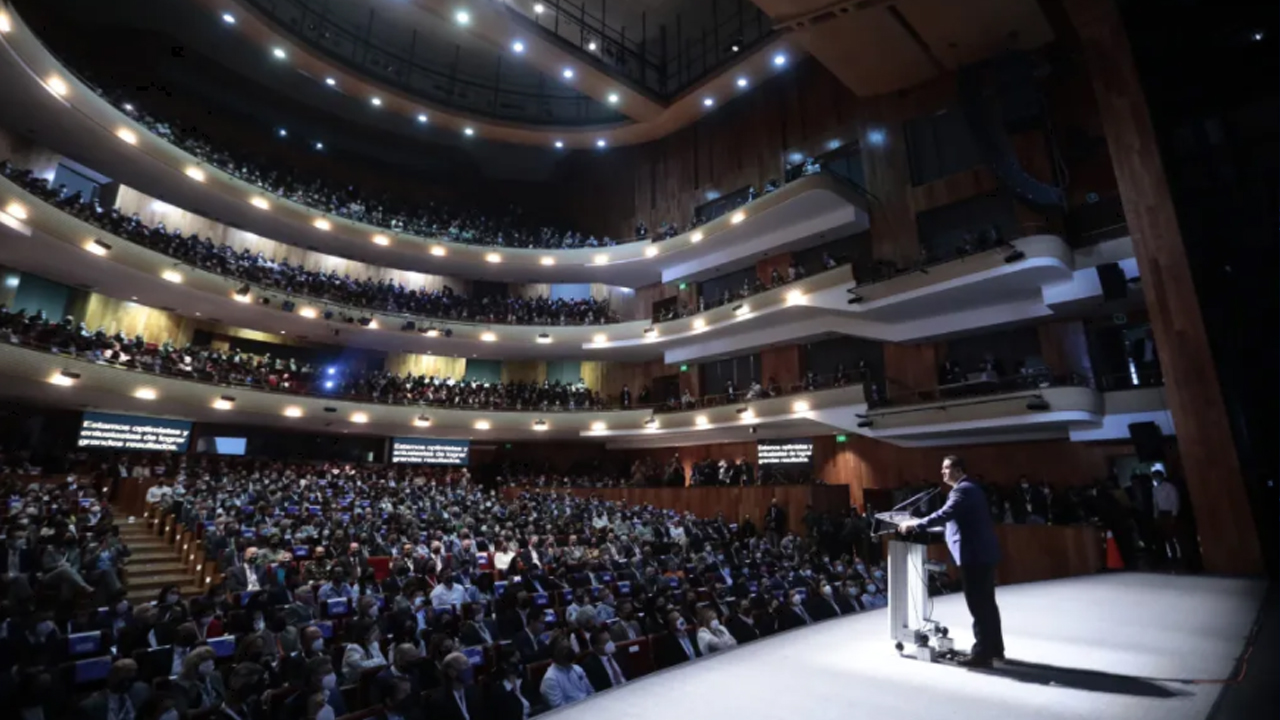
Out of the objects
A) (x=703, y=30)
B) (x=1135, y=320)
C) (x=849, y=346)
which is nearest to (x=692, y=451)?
(x=849, y=346)

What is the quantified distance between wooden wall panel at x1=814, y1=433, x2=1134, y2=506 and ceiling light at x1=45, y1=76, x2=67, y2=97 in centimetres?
1849

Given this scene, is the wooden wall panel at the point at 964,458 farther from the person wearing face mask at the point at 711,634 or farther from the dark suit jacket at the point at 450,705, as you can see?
the dark suit jacket at the point at 450,705

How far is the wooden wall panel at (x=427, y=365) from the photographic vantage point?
71.0ft

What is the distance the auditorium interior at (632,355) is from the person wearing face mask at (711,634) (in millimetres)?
53

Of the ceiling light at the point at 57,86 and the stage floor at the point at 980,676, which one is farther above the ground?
the ceiling light at the point at 57,86

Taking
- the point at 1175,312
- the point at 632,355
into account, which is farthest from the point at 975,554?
the point at 632,355

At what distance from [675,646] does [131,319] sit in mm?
17480

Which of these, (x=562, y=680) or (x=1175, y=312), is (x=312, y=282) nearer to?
(x=562, y=680)

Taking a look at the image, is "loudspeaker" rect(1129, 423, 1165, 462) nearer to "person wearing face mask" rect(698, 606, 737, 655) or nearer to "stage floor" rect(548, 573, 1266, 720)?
"stage floor" rect(548, 573, 1266, 720)

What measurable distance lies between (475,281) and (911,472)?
16.6 meters

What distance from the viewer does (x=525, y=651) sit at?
17.9ft

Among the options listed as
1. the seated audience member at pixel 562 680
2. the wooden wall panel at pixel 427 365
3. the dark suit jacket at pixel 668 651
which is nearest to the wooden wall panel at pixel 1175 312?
the dark suit jacket at pixel 668 651

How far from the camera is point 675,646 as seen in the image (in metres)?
5.68

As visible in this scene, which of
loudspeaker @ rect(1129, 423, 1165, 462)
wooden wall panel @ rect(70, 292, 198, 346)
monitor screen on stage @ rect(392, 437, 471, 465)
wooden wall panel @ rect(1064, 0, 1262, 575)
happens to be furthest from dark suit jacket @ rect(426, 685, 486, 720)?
wooden wall panel @ rect(70, 292, 198, 346)
